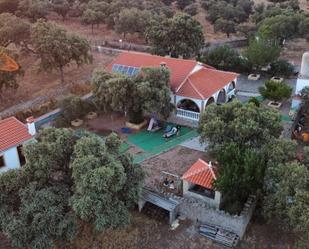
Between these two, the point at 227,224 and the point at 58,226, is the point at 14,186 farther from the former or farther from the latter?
the point at 227,224

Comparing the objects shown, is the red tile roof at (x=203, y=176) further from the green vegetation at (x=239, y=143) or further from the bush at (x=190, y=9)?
the bush at (x=190, y=9)

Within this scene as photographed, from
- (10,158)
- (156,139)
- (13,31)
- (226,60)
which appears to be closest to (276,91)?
(226,60)

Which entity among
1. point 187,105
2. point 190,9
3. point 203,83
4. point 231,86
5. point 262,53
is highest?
point 262,53

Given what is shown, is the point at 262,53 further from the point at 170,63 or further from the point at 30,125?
the point at 30,125

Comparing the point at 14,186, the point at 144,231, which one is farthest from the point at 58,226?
the point at 144,231

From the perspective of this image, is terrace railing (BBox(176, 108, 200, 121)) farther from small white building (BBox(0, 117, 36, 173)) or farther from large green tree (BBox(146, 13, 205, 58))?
small white building (BBox(0, 117, 36, 173))

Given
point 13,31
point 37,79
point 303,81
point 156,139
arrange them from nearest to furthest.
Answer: point 156,139 < point 303,81 < point 37,79 < point 13,31

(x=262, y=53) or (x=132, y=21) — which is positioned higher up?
(x=132, y=21)
